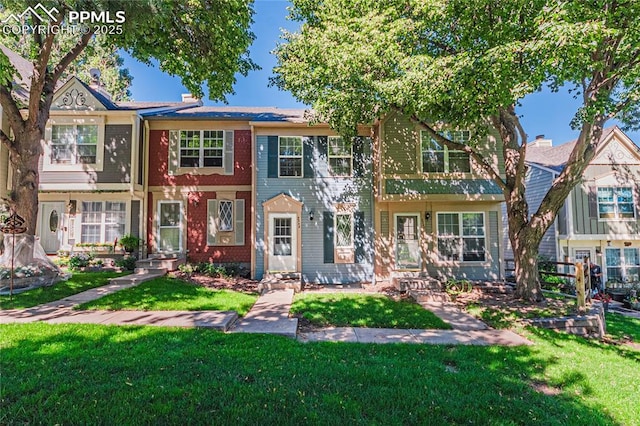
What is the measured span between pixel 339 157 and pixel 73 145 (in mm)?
10257

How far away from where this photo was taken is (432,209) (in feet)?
39.1

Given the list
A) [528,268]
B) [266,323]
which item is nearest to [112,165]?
[266,323]

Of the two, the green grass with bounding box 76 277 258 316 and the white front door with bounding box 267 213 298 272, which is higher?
the white front door with bounding box 267 213 298 272

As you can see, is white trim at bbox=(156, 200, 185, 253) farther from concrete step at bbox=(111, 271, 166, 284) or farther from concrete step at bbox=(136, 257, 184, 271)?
concrete step at bbox=(111, 271, 166, 284)

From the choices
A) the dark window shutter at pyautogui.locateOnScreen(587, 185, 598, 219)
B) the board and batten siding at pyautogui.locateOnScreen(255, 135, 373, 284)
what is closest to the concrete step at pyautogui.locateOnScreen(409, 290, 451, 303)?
the board and batten siding at pyautogui.locateOnScreen(255, 135, 373, 284)

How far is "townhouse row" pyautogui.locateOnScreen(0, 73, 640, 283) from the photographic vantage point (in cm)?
1173

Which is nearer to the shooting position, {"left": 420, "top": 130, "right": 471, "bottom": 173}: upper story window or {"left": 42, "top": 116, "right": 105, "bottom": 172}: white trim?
{"left": 420, "top": 130, "right": 471, "bottom": 173}: upper story window

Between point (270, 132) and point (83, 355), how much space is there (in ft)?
31.1

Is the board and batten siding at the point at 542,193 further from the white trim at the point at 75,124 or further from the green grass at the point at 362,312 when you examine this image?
the white trim at the point at 75,124

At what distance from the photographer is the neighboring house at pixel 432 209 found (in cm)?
1148

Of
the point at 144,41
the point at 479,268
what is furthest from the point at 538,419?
the point at 144,41

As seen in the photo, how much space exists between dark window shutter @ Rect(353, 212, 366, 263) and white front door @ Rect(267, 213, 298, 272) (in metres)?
2.31

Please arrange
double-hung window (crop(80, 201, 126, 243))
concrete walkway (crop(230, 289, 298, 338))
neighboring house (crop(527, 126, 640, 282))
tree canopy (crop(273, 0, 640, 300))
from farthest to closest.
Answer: neighboring house (crop(527, 126, 640, 282)) → double-hung window (crop(80, 201, 126, 243)) → tree canopy (crop(273, 0, 640, 300)) → concrete walkway (crop(230, 289, 298, 338))

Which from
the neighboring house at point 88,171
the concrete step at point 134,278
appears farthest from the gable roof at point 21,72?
the concrete step at point 134,278
